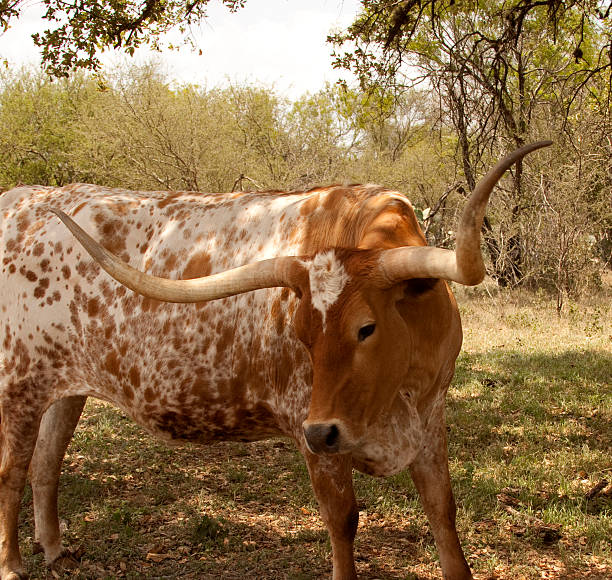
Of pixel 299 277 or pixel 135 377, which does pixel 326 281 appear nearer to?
pixel 299 277

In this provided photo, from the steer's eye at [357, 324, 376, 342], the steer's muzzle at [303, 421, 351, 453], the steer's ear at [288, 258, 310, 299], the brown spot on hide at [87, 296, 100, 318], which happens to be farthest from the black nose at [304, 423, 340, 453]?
the brown spot on hide at [87, 296, 100, 318]

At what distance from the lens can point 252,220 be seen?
3.55 m

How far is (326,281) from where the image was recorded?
2611 millimetres

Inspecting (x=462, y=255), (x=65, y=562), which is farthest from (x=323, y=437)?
(x=65, y=562)

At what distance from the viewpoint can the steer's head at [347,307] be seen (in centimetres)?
251

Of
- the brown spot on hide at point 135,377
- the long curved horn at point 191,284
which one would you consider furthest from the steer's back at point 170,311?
the long curved horn at point 191,284

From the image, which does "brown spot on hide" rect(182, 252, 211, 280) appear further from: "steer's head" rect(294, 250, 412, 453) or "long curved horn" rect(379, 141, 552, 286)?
"long curved horn" rect(379, 141, 552, 286)

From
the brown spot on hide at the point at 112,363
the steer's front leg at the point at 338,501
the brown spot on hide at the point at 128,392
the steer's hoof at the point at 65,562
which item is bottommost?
the steer's hoof at the point at 65,562

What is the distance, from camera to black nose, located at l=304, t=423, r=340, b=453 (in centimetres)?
247

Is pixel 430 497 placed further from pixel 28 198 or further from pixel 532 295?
pixel 532 295

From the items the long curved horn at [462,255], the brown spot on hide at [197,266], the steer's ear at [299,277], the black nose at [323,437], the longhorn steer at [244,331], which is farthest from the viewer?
the brown spot on hide at [197,266]

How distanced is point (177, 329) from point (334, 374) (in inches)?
46.8

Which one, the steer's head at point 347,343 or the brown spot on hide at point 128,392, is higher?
the steer's head at point 347,343

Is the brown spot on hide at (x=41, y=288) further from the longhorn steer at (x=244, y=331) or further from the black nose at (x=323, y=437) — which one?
the black nose at (x=323, y=437)
